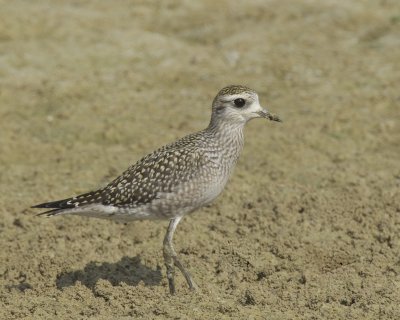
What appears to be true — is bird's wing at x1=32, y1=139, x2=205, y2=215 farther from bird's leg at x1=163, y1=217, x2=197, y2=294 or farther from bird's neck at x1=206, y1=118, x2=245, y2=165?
bird's leg at x1=163, y1=217, x2=197, y2=294

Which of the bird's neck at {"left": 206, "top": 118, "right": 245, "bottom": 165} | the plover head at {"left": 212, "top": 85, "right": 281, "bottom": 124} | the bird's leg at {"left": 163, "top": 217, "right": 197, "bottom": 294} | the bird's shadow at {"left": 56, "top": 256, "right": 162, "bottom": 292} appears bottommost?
the bird's shadow at {"left": 56, "top": 256, "right": 162, "bottom": 292}

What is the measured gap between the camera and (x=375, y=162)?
442 inches

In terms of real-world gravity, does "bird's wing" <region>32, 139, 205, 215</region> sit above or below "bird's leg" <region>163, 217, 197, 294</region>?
above

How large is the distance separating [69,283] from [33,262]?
0.61 metres

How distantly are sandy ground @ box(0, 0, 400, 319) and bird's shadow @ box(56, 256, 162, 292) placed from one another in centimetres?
2

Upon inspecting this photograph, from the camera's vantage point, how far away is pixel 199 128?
12.6 meters

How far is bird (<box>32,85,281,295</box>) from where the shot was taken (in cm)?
795

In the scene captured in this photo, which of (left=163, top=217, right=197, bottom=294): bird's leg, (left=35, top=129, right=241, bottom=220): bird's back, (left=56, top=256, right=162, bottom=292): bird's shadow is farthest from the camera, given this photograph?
(left=56, top=256, right=162, bottom=292): bird's shadow

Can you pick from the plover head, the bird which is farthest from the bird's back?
the plover head

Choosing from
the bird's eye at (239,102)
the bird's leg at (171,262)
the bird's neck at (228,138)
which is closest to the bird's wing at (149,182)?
the bird's neck at (228,138)

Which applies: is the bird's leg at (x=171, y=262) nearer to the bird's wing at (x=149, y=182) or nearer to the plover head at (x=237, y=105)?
the bird's wing at (x=149, y=182)

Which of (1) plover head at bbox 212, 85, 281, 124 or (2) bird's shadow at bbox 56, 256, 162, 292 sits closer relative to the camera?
(1) plover head at bbox 212, 85, 281, 124

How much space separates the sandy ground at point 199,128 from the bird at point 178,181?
754 millimetres

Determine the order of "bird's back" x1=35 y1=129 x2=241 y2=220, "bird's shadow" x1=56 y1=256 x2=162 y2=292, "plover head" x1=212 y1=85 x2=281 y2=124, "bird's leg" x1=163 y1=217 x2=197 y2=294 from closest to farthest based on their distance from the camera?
"bird's back" x1=35 y1=129 x2=241 y2=220
"bird's leg" x1=163 y1=217 x2=197 y2=294
"plover head" x1=212 y1=85 x2=281 y2=124
"bird's shadow" x1=56 y1=256 x2=162 y2=292
